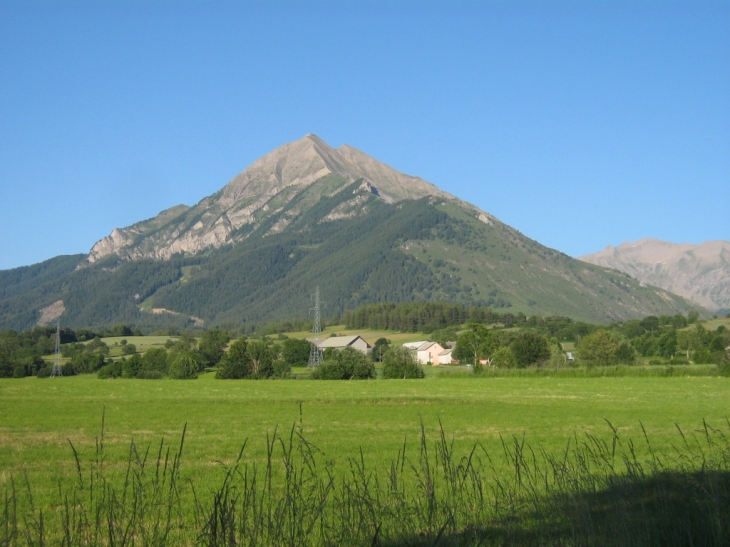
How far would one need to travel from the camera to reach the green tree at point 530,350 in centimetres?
9512

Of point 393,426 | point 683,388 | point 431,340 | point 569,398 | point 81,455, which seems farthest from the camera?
point 431,340

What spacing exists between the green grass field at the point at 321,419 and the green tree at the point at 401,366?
110 ft

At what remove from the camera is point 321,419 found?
102 feet

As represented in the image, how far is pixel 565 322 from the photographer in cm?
A: 18038

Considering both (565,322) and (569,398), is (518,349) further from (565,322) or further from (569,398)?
(565,322)

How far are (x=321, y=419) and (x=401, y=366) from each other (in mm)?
57328

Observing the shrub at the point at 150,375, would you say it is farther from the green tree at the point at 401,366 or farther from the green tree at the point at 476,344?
the green tree at the point at 476,344

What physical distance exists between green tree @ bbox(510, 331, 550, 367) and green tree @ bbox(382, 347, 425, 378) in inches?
609

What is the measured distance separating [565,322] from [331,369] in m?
111

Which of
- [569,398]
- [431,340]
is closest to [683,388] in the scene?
[569,398]

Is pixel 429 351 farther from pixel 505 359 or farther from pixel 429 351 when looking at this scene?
pixel 505 359

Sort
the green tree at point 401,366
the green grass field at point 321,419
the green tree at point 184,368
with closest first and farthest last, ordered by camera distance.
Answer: the green grass field at point 321,419 → the green tree at point 401,366 → the green tree at point 184,368

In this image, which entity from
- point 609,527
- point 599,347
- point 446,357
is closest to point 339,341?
point 446,357

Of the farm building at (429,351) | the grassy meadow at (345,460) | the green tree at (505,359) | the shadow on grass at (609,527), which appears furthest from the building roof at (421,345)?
the shadow on grass at (609,527)
